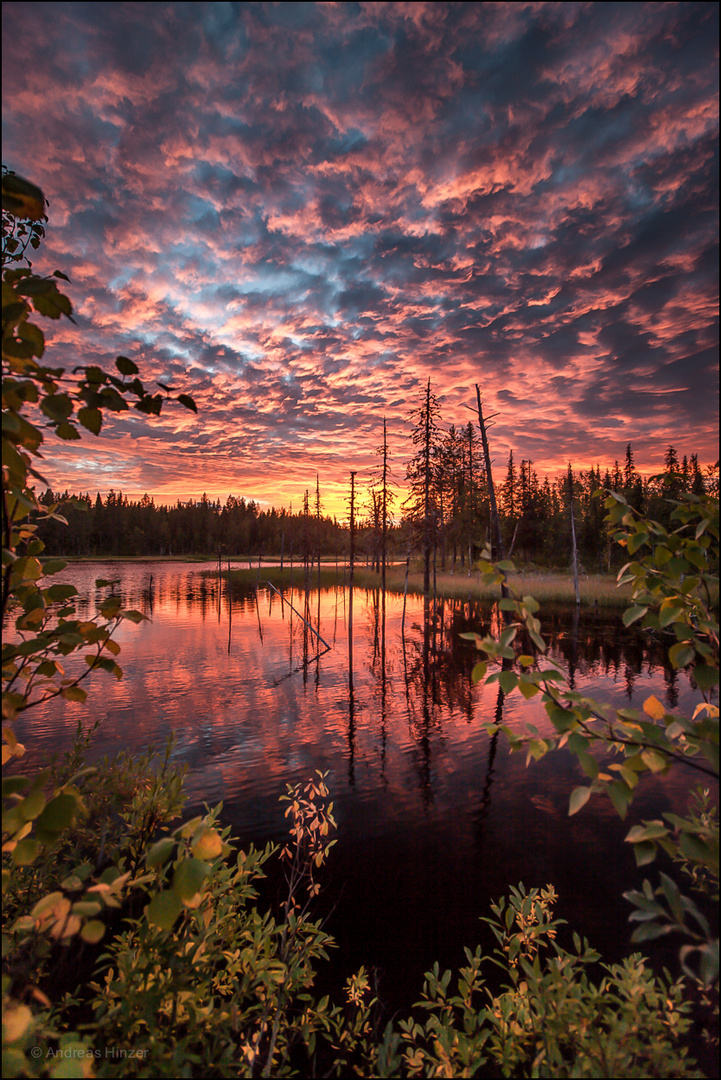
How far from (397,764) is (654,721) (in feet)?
41.3

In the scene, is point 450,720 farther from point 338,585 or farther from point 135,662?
point 338,585

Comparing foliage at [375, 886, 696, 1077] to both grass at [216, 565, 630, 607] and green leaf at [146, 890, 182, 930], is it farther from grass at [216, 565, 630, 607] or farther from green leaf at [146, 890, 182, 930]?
grass at [216, 565, 630, 607]

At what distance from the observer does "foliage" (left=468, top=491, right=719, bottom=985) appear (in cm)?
145

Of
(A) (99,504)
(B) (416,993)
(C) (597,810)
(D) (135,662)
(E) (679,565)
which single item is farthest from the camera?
(A) (99,504)

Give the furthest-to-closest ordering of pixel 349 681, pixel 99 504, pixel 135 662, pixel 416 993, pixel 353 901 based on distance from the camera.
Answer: pixel 99 504 < pixel 135 662 < pixel 349 681 < pixel 353 901 < pixel 416 993

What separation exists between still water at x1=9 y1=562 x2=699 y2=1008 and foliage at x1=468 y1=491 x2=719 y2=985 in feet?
19.1

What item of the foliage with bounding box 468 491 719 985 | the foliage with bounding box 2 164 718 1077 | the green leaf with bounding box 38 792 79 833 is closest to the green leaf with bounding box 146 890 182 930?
the foliage with bounding box 2 164 718 1077

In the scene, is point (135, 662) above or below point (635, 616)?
below

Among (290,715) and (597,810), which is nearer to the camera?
(597,810)

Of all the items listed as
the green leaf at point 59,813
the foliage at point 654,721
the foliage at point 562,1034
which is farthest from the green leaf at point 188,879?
the foliage at point 562,1034

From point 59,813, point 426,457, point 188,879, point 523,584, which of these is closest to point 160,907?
point 188,879

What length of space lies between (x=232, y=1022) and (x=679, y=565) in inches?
130

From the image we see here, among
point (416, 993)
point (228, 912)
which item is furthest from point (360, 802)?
point (228, 912)

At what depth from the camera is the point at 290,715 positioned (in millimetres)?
17109
